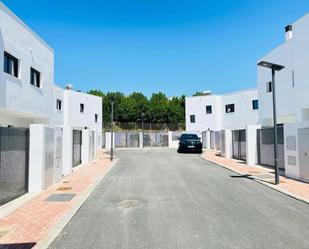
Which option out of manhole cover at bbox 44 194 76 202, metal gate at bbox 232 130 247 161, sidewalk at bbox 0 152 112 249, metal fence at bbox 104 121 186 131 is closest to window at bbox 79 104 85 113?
metal fence at bbox 104 121 186 131

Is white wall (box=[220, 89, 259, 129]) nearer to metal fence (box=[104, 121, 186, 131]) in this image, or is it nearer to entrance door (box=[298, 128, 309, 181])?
metal fence (box=[104, 121, 186, 131])

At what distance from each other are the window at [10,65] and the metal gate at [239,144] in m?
14.8

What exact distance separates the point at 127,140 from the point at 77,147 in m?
23.6

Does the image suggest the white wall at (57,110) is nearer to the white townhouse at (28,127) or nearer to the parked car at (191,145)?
the white townhouse at (28,127)

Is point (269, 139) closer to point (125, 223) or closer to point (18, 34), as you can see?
Answer: point (125, 223)

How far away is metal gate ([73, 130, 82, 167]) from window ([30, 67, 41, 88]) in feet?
14.0

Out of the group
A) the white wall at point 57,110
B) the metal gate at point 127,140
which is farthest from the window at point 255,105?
the white wall at point 57,110

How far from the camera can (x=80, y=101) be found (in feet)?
121

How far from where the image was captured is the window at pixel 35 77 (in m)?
17.7

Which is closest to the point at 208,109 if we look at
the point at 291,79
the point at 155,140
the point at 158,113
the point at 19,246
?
the point at 155,140

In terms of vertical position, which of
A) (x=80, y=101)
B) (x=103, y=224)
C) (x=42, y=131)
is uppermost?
(x=80, y=101)

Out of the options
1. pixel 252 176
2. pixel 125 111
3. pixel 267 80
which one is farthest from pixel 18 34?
pixel 125 111

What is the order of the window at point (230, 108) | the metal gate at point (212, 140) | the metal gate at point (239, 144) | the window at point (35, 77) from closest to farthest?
the window at point (35, 77), the metal gate at point (239, 144), the metal gate at point (212, 140), the window at point (230, 108)

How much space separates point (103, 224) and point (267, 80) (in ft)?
75.0
